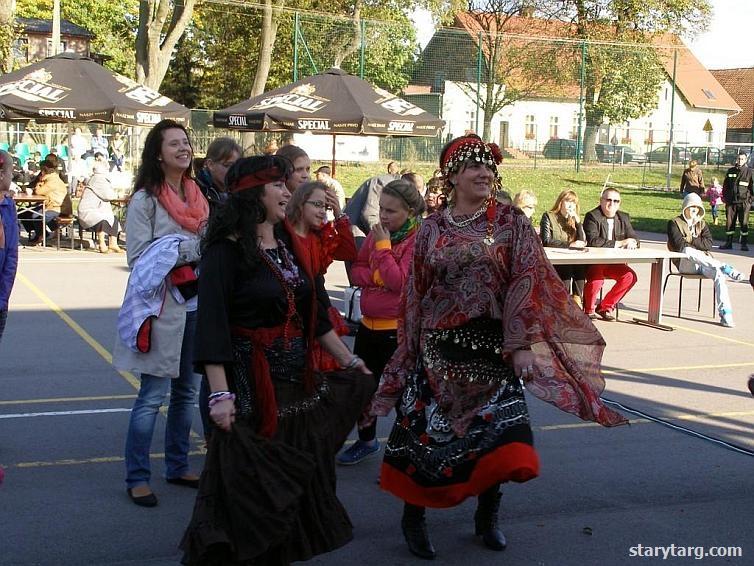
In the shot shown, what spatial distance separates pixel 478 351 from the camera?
446 cm

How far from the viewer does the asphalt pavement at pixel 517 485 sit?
4719mm

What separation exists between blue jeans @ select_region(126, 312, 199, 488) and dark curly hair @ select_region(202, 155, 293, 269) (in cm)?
149

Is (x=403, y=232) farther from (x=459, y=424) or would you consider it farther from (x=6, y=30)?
(x=6, y=30)

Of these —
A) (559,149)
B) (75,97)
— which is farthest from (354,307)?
(559,149)

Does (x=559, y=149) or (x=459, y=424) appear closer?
(x=459, y=424)

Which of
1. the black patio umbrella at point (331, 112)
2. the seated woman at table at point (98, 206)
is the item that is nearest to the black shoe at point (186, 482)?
the black patio umbrella at point (331, 112)

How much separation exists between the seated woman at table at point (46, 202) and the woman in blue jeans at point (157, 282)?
1270 centimetres

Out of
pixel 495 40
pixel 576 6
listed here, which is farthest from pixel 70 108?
pixel 576 6

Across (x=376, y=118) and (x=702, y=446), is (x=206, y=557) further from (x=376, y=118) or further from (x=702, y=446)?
(x=376, y=118)

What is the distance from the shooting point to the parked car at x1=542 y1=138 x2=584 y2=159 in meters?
38.1

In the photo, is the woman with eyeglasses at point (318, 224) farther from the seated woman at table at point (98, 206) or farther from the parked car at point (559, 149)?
the parked car at point (559, 149)

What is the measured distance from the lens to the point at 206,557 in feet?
11.9

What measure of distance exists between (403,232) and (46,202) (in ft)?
42.1

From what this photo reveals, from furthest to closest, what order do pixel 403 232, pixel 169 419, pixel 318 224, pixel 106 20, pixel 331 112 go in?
pixel 106 20
pixel 331 112
pixel 403 232
pixel 169 419
pixel 318 224
